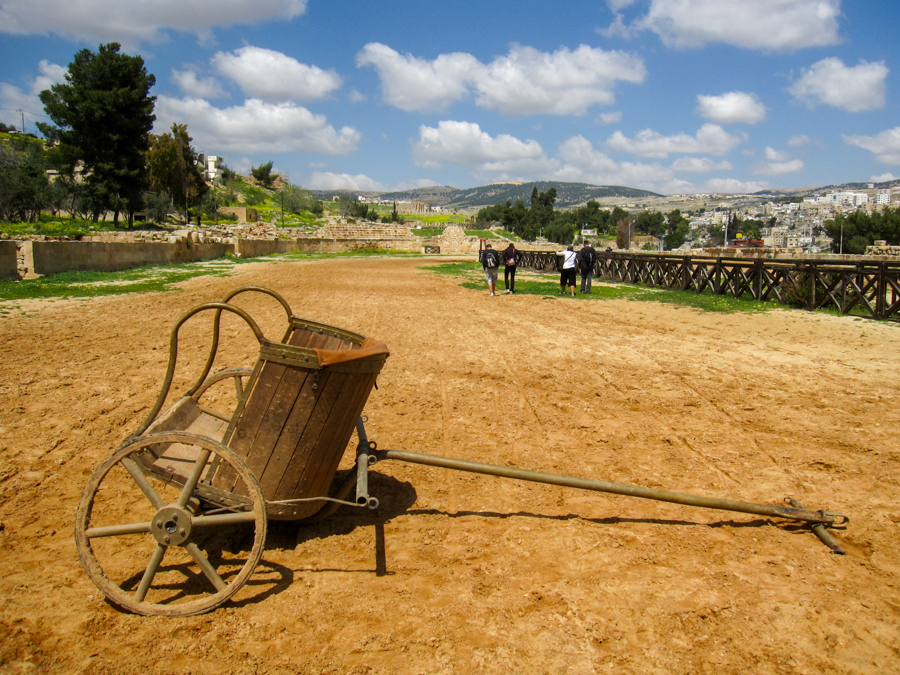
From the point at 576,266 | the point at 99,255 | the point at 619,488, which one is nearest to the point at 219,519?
the point at 619,488

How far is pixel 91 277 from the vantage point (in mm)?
19234

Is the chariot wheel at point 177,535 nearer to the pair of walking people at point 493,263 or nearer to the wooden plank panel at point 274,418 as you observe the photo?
the wooden plank panel at point 274,418

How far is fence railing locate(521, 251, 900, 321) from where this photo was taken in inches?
517

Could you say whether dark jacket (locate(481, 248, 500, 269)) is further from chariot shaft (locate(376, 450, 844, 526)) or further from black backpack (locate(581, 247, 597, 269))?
chariot shaft (locate(376, 450, 844, 526))

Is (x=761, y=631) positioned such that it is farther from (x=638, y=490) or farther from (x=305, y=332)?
(x=305, y=332)

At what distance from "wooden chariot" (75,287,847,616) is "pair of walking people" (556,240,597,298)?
1486cm

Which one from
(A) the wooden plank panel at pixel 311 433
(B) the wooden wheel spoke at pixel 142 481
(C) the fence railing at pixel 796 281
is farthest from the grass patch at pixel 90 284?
(C) the fence railing at pixel 796 281

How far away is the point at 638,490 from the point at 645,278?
21.0 m

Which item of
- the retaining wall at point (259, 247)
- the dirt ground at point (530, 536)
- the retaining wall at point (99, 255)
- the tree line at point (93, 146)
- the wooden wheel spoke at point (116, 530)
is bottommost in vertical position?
the dirt ground at point (530, 536)

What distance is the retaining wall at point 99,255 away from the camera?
18.0m

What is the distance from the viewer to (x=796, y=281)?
51.0 ft

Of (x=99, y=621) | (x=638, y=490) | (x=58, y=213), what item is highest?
(x=58, y=213)

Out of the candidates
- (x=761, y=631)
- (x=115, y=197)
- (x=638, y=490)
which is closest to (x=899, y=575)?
(x=761, y=631)

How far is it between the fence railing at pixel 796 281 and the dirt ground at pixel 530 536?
19.7 ft
